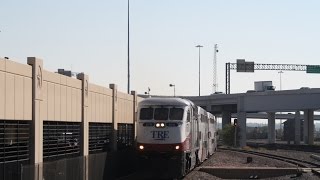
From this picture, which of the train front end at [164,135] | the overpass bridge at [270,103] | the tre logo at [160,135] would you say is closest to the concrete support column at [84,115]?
the train front end at [164,135]

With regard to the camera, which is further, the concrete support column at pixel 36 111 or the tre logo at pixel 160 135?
the tre logo at pixel 160 135

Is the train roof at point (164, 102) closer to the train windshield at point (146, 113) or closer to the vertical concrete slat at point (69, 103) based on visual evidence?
the train windshield at point (146, 113)

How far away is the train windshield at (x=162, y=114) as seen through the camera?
2606 cm

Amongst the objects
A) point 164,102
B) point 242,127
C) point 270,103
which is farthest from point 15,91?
point 242,127

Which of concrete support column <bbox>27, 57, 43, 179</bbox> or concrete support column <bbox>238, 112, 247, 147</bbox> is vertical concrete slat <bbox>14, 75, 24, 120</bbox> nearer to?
concrete support column <bbox>27, 57, 43, 179</bbox>

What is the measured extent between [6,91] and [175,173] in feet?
35.3

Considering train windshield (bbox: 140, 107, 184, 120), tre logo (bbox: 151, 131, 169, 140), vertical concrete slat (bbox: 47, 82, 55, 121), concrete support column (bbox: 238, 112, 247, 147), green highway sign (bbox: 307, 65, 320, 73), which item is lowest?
concrete support column (bbox: 238, 112, 247, 147)

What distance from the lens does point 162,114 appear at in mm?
26250

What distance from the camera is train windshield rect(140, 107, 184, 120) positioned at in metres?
26.1

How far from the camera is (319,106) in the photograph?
81500 mm

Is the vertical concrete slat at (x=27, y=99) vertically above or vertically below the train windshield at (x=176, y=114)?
above

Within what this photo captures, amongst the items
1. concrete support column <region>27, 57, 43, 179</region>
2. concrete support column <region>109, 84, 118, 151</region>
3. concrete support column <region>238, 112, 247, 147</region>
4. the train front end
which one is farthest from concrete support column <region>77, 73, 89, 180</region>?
concrete support column <region>238, 112, 247, 147</region>

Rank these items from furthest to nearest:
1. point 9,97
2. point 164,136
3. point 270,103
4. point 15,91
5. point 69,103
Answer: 1. point 270,103
2. point 164,136
3. point 69,103
4. point 15,91
5. point 9,97

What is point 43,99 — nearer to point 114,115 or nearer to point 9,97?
point 9,97
